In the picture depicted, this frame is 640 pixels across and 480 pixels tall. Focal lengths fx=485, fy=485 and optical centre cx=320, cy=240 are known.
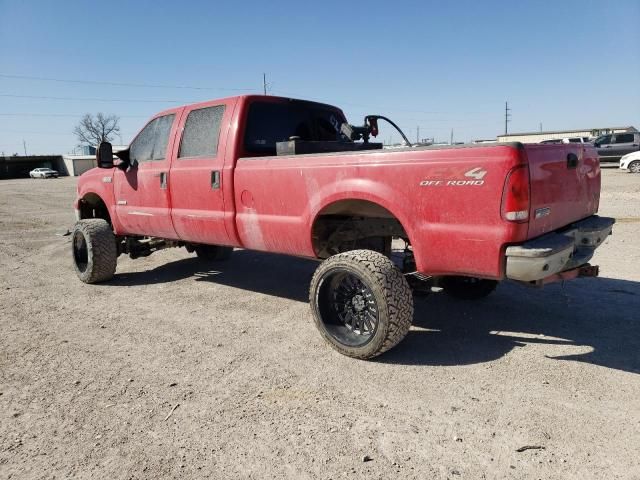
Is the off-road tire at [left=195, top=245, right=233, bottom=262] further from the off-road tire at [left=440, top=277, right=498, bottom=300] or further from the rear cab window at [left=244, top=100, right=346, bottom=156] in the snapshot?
the off-road tire at [left=440, top=277, right=498, bottom=300]

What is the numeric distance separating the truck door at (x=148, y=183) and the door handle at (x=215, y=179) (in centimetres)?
86

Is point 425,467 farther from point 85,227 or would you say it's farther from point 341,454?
point 85,227

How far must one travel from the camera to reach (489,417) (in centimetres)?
283

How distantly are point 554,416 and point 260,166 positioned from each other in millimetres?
2950

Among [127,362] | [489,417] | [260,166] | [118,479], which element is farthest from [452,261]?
[127,362]

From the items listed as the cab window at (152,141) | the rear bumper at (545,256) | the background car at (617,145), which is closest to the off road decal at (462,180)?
the rear bumper at (545,256)

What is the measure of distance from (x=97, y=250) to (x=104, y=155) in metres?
1.18

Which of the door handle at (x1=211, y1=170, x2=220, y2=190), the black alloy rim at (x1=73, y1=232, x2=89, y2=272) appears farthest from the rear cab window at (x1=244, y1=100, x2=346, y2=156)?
the black alloy rim at (x1=73, y1=232, x2=89, y2=272)

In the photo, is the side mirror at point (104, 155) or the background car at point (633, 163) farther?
the background car at point (633, 163)

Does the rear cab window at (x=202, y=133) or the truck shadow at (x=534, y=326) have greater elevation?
the rear cab window at (x=202, y=133)

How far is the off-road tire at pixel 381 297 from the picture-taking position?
11.4ft

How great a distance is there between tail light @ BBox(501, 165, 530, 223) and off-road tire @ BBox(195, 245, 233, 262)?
5233mm

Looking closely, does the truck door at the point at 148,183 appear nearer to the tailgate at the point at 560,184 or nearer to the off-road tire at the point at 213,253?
the off-road tire at the point at 213,253

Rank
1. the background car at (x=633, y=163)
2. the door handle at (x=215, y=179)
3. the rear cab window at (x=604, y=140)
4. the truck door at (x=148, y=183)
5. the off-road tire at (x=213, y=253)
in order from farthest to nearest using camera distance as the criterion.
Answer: the rear cab window at (x=604, y=140), the background car at (x=633, y=163), the off-road tire at (x=213, y=253), the truck door at (x=148, y=183), the door handle at (x=215, y=179)
